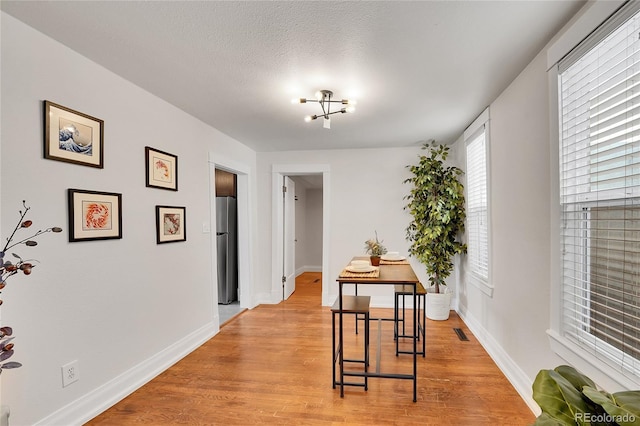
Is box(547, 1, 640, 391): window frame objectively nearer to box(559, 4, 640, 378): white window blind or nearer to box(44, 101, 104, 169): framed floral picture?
box(559, 4, 640, 378): white window blind

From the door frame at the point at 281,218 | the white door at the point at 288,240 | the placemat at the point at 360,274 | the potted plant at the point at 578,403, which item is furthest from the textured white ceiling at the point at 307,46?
the white door at the point at 288,240

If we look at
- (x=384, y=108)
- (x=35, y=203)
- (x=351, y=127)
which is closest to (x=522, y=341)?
(x=384, y=108)

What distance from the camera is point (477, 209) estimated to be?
3.53m

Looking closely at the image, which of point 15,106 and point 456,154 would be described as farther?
point 456,154

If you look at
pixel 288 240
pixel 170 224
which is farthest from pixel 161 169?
pixel 288 240

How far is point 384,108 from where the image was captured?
3.04 m

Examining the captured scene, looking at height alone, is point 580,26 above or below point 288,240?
above

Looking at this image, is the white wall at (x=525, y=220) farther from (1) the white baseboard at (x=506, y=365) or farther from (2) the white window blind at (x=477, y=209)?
(2) the white window blind at (x=477, y=209)

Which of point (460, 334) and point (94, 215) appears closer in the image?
point (94, 215)

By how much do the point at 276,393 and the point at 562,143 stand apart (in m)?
2.57

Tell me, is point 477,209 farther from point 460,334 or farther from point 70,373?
point 70,373

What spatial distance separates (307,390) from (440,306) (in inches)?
91.9

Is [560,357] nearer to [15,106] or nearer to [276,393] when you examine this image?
[276,393]

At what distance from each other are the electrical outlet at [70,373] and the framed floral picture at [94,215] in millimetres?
784
